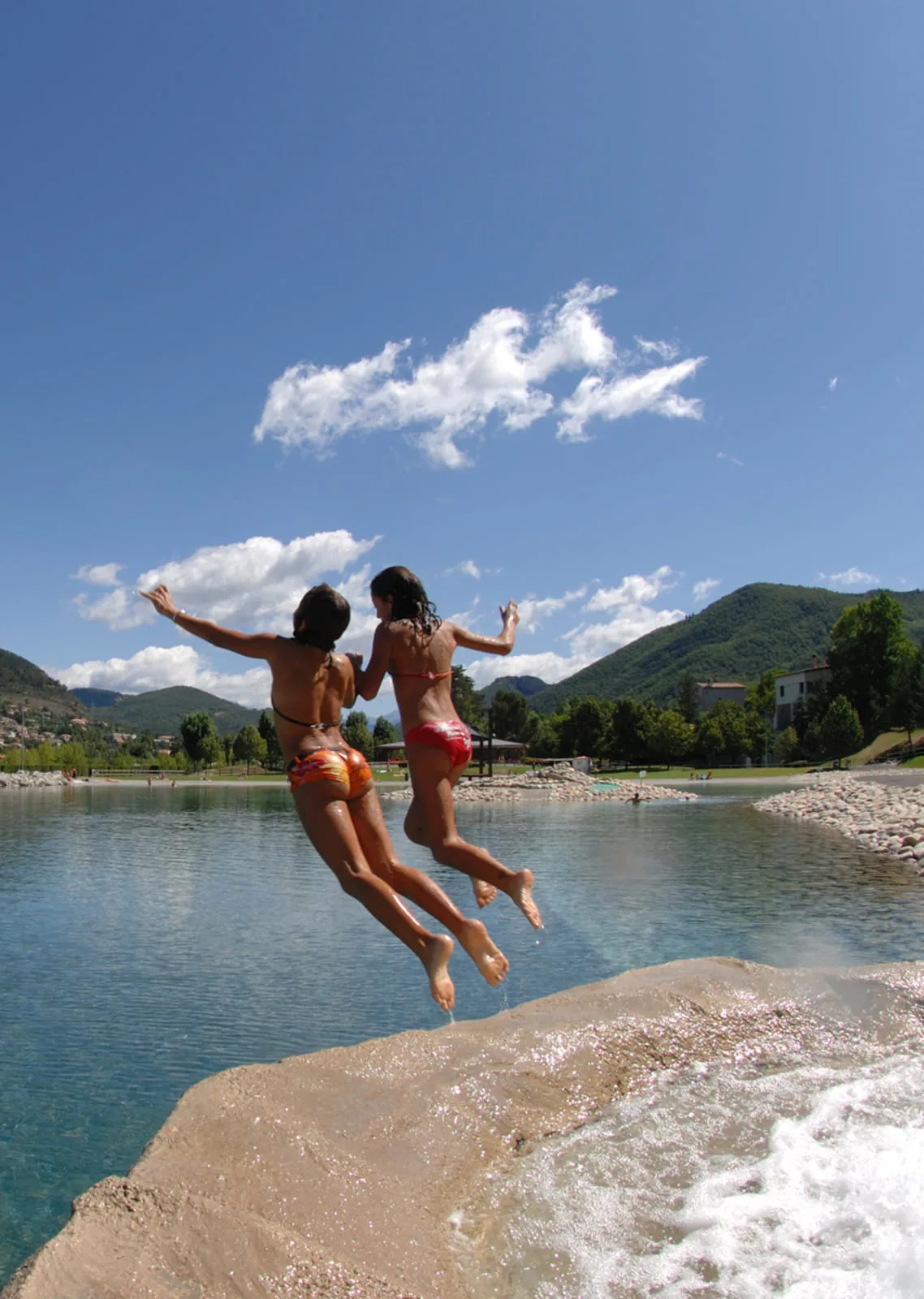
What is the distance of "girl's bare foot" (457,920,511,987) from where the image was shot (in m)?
3.89

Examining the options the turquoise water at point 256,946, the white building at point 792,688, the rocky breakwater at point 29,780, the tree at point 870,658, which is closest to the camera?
the turquoise water at point 256,946

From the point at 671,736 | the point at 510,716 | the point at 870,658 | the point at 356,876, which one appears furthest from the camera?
the point at 510,716

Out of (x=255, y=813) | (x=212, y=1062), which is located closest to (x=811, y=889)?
(x=212, y=1062)

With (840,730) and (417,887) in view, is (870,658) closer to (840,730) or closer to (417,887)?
(840,730)

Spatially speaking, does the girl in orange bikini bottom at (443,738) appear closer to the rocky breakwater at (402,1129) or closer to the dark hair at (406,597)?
the dark hair at (406,597)

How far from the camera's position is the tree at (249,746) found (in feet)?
328

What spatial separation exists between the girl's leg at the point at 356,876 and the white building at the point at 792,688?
100.0m

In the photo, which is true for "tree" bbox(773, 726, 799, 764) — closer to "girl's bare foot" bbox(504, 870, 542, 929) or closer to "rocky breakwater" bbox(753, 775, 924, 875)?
"rocky breakwater" bbox(753, 775, 924, 875)

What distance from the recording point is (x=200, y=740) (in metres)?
98.0

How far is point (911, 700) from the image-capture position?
69.3m

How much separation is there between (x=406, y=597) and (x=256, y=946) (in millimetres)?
12457

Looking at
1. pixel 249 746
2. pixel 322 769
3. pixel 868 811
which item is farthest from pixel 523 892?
pixel 249 746

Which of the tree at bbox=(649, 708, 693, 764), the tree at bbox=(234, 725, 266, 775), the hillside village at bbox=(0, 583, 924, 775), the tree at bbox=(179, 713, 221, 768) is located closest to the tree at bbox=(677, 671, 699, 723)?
the hillside village at bbox=(0, 583, 924, 775)

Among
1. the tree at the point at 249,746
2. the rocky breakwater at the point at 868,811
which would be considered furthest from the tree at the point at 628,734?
the rocky breakwater at the point at 868,811
